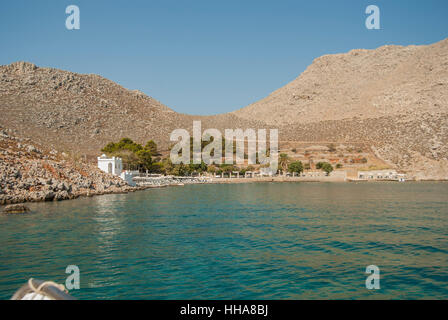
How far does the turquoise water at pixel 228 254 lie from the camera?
10.4 m

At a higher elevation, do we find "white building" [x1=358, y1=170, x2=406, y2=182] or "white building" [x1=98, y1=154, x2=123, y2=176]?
Answer: "white building" [x1=98, y1=154, x2=123, y2=176]

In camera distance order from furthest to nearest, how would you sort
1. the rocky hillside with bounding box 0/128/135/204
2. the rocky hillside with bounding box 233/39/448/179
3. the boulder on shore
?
1. the rocky hillside with bounding box 233/39/448/179
2. the rocky hillside with bounding box 0/128/135/204
3. the boulder on shore

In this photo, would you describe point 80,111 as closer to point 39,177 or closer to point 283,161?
point 283,161

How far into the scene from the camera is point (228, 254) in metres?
14.5

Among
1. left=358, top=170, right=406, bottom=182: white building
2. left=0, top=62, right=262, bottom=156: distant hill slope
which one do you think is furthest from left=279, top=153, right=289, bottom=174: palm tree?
left=0, top=62, right=262, bottom=156: distant hill slope

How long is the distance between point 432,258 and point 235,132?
103 m

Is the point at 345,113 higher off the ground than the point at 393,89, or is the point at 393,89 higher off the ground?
the point at 393,89

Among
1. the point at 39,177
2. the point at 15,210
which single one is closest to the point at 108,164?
the point at 39,177

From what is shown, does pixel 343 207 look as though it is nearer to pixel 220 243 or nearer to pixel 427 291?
pixel 220 243

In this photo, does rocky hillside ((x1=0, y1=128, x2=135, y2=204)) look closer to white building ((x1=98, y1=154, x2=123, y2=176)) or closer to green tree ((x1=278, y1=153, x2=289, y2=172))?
white building ((x1=98, y1=154, x2=123, y2=176))

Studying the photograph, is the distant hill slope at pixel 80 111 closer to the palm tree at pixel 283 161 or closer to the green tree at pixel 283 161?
the green tree at pixel 283 161

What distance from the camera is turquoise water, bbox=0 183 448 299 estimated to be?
34.3ft
